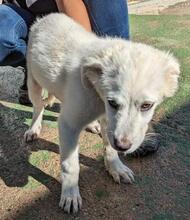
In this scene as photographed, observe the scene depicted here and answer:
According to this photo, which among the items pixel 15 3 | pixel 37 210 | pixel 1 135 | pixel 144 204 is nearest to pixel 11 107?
pixel 1 135

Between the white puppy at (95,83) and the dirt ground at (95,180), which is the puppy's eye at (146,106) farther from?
the dirt ground at (95,180)

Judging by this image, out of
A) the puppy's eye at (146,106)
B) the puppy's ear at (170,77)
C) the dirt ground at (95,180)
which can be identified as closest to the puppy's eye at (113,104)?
the puppy's eye at (146,106)

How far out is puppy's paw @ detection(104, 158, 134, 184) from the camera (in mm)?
3123

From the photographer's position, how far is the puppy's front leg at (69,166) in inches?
111

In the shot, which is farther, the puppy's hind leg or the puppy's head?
the puppy's hind leg

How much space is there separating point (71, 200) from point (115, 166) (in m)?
0.46

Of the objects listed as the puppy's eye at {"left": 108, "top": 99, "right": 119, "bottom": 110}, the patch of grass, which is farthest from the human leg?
the puppy's eye at {"left": 108, "top": 99, "right": 119, "bottom": 110}

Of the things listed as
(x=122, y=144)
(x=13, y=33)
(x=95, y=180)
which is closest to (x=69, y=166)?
(x=95, y=180)

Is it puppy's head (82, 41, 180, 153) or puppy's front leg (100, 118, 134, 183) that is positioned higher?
puppy's head (82, 41, 180, 153)

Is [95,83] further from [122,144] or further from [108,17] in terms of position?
[108,17]

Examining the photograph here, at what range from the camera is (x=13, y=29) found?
3689mm

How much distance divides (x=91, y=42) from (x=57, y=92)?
16.4 inches

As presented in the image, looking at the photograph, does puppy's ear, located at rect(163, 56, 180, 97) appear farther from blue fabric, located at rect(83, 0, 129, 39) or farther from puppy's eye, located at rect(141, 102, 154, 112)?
blue fabric, located at rect(83, 0, 129, 39)

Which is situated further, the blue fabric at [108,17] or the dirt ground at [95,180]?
the blue fabric at [108,17]
